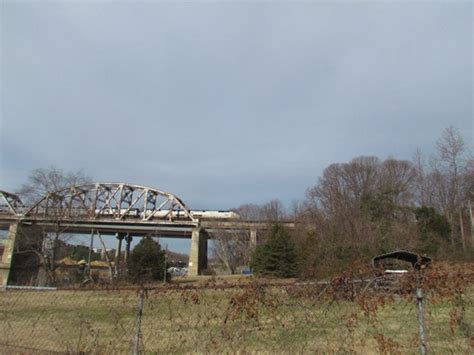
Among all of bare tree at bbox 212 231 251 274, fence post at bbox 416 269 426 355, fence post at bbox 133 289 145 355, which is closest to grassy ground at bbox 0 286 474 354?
fence post at bbox 133 289 145 355

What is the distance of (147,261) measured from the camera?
38250mm

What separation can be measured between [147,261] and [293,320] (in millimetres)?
32567

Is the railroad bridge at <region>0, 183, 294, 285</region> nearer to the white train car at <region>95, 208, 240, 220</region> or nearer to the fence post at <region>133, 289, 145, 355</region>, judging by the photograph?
the white train car at <region>95, 208, 240, 220</region>

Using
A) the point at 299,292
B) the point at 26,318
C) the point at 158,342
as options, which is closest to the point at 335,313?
the point at 299,292

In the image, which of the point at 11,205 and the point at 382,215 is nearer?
the point at 382,215

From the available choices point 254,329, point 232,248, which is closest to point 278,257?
point 254,329

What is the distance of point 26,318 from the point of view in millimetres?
13609

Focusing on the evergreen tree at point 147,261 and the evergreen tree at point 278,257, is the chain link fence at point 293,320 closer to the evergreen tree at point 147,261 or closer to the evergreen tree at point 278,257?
the evergreen tree at point 278,257

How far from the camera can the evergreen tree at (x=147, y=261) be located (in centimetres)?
3741

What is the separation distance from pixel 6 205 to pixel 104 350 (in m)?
84.1

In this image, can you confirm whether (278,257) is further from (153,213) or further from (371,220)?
(153,213)

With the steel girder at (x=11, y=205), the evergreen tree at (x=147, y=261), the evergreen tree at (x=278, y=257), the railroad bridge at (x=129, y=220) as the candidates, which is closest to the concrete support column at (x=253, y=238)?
the railroad bridge at (x=129, y=220)

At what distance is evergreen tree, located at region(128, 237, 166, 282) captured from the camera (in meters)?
37.4

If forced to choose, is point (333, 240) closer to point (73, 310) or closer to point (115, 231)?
point (73, 310)
